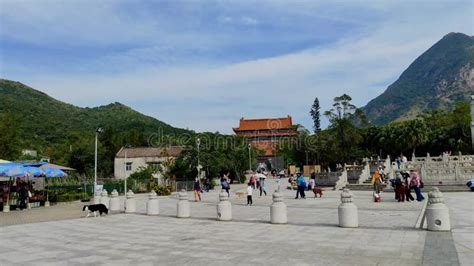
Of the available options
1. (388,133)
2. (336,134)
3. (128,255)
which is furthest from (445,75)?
(128,255)

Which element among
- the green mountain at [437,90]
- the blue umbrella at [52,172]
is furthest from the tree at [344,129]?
the green mountain at [437,90]

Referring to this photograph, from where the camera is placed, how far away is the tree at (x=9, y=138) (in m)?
39.4

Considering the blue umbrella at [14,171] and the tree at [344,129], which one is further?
the tree at [344,129]

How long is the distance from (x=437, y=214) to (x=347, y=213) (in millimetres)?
2362

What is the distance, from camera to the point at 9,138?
39844 millimetres

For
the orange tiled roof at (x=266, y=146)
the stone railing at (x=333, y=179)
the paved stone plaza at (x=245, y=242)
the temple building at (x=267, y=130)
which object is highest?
the temple building at (x=267, y=130)

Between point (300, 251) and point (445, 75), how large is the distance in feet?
646

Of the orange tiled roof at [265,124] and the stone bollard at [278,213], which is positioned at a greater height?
the orange tiled roof at [265,124]

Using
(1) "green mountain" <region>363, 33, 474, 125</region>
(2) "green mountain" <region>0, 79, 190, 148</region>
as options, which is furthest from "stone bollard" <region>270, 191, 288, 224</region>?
(1) "green mountain" <region>363, 33, 474, 125</region>

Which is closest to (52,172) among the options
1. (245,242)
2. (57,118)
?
(245,242)

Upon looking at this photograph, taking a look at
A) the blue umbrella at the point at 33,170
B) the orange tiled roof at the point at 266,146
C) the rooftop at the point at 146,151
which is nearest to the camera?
the blue umbrella at the point at 33,170

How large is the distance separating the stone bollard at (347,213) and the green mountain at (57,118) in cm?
6065

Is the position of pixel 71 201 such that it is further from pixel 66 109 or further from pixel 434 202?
pixel 66 109

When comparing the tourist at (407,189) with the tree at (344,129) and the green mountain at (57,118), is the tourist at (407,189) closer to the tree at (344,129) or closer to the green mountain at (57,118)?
the tree at (344,129)
